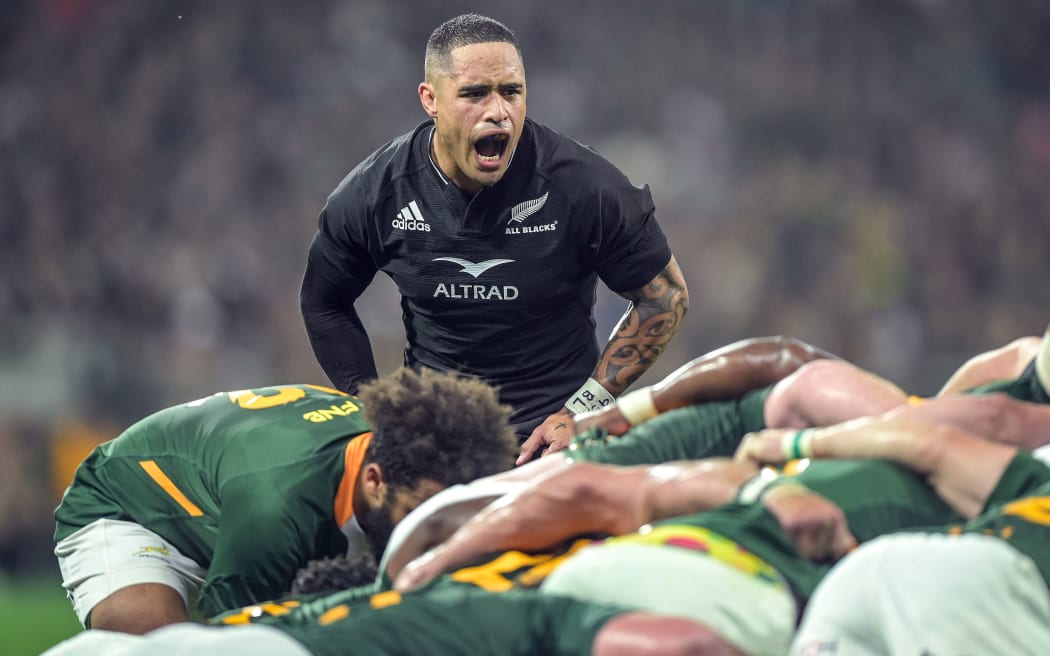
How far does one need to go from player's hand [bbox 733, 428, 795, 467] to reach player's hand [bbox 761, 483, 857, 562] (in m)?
0.36

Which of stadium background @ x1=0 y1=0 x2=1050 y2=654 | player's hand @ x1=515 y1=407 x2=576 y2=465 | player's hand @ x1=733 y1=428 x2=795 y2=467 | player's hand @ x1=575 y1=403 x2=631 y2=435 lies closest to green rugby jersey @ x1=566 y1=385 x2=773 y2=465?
player's hand @ x1=575 y1=403 x2=631 y2=435

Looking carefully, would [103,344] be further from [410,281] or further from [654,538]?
[654,538]

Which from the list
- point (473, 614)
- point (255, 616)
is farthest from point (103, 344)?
point (473, 614)

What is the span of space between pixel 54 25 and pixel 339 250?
503cm

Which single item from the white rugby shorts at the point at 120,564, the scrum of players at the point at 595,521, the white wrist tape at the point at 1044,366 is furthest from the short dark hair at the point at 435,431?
the white wrist tape at the point at 1044,366

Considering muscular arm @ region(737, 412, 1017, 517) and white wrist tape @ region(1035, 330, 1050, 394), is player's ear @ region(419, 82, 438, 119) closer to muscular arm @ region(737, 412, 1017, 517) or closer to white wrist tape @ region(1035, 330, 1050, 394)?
muscular arm @ region(737, 412, 1017, 517)

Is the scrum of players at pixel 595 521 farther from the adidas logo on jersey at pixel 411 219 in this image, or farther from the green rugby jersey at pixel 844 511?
the adidas logo on jersey at pixel 411 219

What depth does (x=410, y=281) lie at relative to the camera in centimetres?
429

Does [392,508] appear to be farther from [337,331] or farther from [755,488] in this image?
[337,331]

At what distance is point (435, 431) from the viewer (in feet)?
A: 10.4

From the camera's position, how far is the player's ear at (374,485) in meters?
3.12

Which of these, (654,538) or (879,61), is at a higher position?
(879,61)

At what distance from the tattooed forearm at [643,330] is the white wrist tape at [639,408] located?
0.77m

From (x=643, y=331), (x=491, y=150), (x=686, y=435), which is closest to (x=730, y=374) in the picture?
(x=686, y=435)
